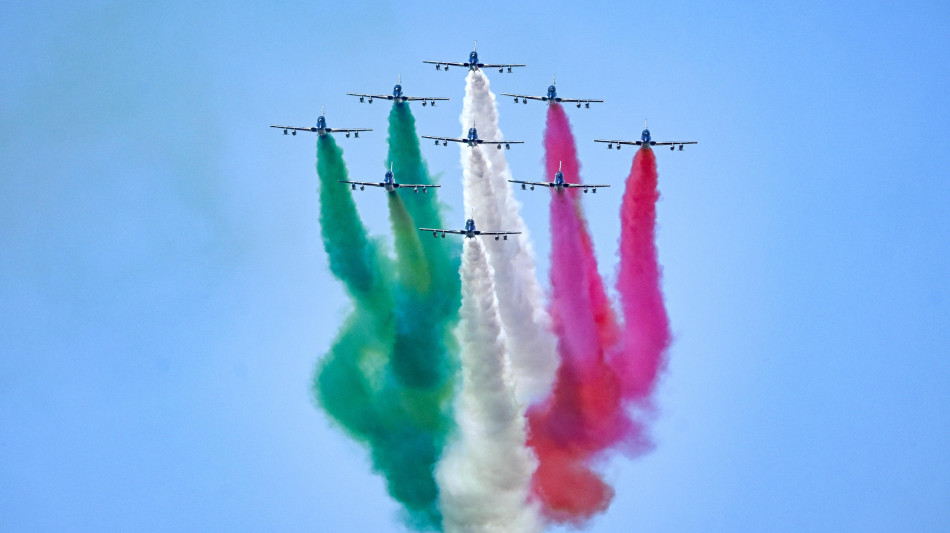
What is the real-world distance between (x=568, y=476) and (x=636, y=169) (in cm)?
1536

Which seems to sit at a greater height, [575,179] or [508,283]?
[575,179]

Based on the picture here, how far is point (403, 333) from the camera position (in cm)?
11200

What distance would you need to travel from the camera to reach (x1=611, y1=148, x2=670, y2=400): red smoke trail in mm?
110125

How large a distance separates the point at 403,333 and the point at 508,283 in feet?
18.8

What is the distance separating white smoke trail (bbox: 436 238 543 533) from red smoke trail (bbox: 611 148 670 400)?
21.0 feet

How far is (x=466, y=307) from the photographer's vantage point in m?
110

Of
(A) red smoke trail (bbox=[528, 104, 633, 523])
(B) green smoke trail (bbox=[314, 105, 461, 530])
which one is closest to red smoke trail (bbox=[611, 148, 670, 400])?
(A) red smoke trail (bbox=[528, 104, 633, 523])

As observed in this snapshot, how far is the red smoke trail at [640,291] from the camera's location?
361 feet

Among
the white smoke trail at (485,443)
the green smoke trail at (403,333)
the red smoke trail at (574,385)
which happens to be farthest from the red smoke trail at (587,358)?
the green smoke trail at (403,333)

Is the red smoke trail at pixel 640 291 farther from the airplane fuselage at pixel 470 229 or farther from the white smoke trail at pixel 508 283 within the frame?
the airplane fuselage at pixel 470 229

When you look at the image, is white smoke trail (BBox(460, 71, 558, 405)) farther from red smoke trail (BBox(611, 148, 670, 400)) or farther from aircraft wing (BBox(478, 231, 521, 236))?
red smoke trail (BBox(611, 148, 670, 400))

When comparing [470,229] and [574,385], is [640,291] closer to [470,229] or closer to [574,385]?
[574,385]

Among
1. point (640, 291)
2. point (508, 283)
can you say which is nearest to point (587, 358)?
point (640, 291)

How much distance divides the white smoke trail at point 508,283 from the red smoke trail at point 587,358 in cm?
92
